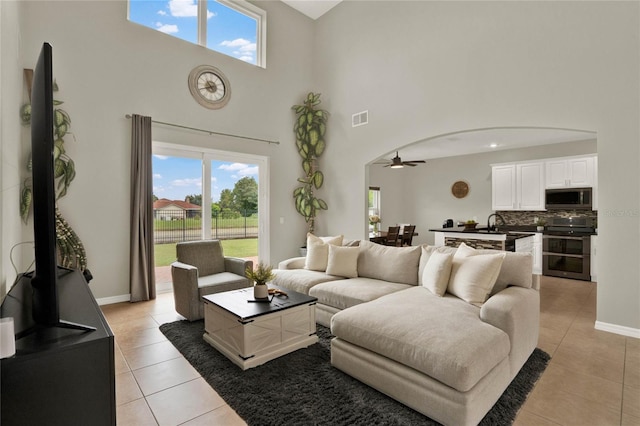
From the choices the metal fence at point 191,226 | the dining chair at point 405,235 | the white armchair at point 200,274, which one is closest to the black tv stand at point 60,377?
the white armchair at point 200,274

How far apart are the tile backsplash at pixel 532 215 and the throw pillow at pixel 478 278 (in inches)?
209

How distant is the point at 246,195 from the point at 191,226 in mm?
1093

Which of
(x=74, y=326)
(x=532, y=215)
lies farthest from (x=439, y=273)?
(x=532, y=215)

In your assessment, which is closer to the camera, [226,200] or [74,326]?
[74,326]

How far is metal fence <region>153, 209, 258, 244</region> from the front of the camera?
476 cm

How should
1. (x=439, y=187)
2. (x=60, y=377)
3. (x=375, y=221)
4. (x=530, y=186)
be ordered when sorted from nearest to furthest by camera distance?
(x=60, y=377)
(x=530, y=186)
(x=375, y=221)
(x=439, y=187)

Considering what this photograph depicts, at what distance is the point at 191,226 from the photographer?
5059 millimetres

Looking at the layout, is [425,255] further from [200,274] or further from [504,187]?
[504,187]

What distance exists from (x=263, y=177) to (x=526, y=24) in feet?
14.5

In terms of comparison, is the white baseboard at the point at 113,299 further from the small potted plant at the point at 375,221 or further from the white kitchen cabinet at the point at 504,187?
the white kitchen cabinet at the point at 504,187

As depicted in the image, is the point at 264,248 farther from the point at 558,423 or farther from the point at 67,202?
the point at 558,423

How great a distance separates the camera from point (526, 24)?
3.82m

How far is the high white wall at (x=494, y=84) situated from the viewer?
3230 millimetres

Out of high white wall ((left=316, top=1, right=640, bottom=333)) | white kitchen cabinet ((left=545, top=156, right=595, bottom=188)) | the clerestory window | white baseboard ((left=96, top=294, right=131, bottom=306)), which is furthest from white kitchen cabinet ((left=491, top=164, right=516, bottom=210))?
white baseboard ((left=96, top=294, right=131, bottom=306))
